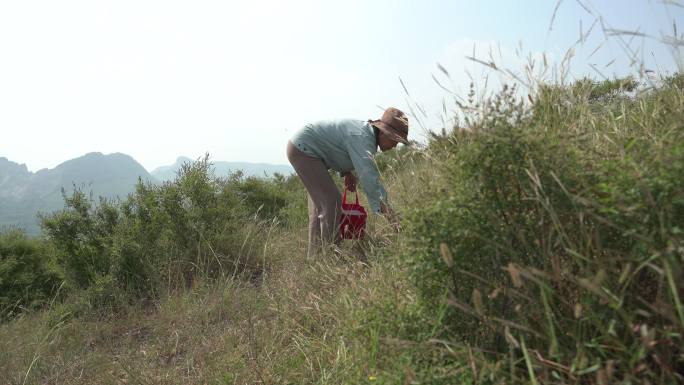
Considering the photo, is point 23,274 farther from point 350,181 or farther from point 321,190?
point 350,181

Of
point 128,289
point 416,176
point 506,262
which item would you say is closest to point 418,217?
point 506,262

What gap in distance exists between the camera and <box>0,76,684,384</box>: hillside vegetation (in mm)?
1193

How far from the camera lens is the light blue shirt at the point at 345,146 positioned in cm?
337

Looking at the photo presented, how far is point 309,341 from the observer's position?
8.02 ft

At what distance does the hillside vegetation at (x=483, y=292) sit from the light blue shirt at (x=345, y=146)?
1.87 feet

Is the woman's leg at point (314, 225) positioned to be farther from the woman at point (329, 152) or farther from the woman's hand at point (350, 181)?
the woman's hand at point (350, 181)

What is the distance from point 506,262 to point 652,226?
1.47ft

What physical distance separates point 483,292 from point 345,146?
243 cm

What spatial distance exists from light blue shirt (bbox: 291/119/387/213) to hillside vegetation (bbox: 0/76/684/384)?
57cm

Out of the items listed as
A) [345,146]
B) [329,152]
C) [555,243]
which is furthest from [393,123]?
[555,243]

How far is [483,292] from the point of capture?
1.54 meters

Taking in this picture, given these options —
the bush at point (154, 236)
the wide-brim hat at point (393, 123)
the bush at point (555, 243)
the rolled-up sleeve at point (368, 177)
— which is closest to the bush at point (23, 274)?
the bush at point (154, 236)

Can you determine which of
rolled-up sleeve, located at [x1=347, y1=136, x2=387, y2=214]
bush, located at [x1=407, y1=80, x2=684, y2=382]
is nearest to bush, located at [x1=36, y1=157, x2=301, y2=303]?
rolled-up sleeve, located at [x1=347, y1=136, x2=387, y2=214]

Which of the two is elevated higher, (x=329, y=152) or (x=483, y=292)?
(x=329, y=152)
